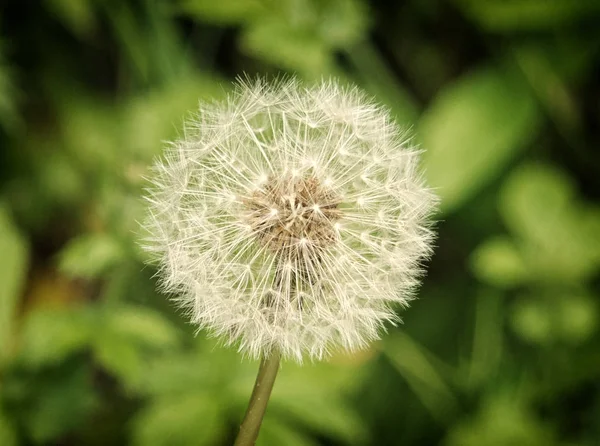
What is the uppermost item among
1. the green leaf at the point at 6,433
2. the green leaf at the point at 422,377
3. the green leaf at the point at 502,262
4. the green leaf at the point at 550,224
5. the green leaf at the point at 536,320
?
the green leaf at the point at 550,224

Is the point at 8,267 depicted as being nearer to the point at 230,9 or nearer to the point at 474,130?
the point at 230,9

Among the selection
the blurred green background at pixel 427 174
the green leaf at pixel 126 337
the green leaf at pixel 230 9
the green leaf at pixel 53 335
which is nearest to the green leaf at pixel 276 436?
the blurred green background at pixel 427 174

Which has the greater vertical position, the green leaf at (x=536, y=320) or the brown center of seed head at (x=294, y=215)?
the green leaf at (x=536, y=320)

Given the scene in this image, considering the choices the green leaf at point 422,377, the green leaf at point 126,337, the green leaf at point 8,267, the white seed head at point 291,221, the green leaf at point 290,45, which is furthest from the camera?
the green leaf at point 422,377

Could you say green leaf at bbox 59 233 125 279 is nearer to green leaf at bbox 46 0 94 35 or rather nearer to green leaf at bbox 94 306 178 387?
green leaf at bbox 94 306 178 387

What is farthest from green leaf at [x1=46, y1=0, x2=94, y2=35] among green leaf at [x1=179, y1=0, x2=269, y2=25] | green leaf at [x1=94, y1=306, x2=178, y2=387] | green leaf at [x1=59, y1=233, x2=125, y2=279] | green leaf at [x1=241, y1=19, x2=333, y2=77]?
green leaf at [x1=94, y1=306, x2=178, y2=387]

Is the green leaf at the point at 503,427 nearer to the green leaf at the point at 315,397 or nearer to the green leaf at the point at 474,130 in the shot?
the green leaf at the point at 315,397

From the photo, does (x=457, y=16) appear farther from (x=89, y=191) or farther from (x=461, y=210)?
(x=89, y=191)
